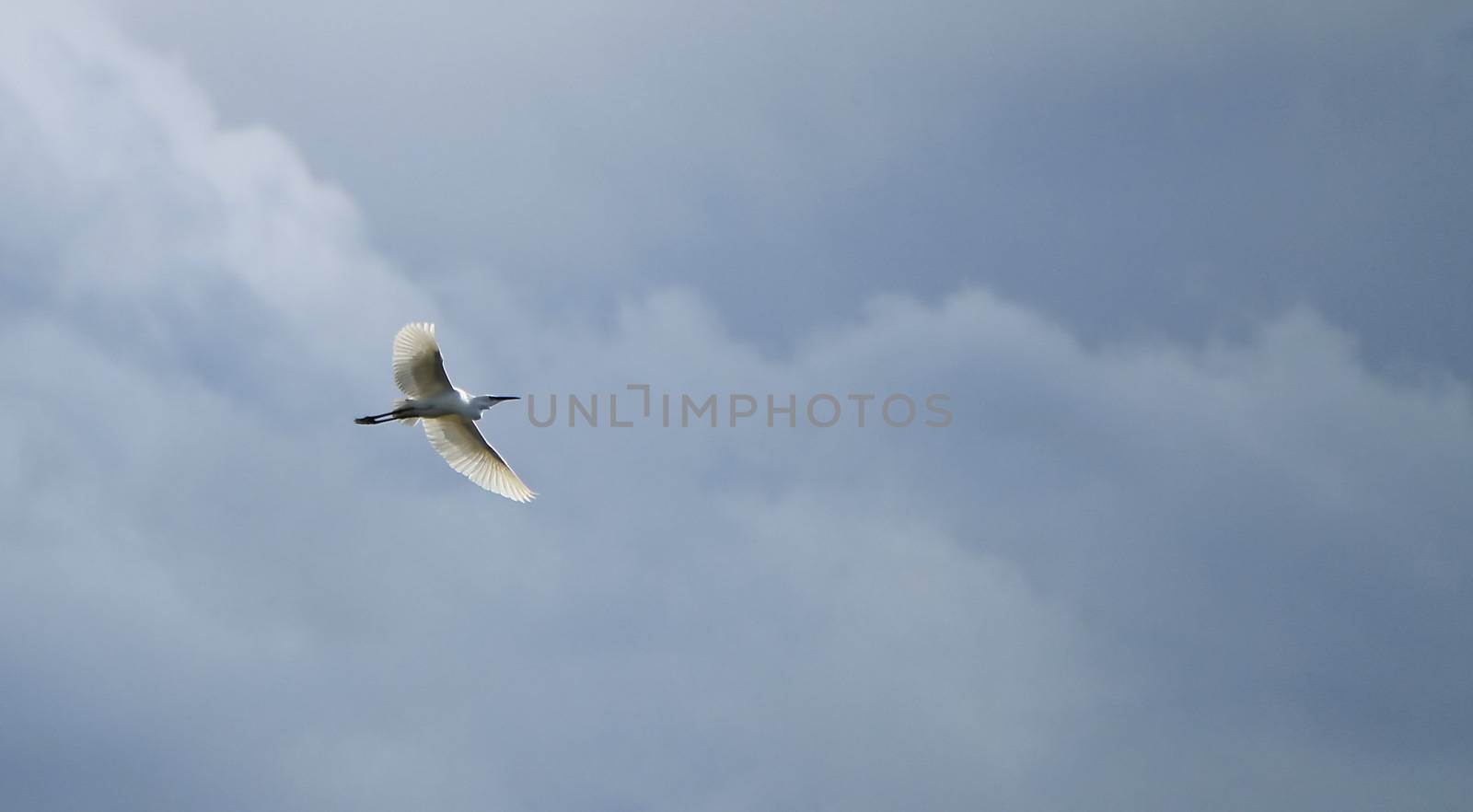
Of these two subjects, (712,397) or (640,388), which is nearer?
(640,388)

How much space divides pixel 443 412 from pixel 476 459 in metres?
2.76

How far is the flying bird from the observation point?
50625 millimetres

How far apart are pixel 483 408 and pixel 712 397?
26.2 ft

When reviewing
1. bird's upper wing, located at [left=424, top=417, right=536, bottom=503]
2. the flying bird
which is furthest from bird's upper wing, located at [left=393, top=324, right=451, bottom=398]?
bird's upper wing, located at [left=424, top=417, right=536, bottom=503]

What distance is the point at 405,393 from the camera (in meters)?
51.8

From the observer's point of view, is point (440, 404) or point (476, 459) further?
point (476, 459)

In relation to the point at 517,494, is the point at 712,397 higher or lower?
higher

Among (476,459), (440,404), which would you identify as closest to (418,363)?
(440,404)

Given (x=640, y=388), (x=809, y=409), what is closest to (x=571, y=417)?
(x=640, y=388)

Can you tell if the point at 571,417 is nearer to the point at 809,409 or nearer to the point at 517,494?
the point at 517,494

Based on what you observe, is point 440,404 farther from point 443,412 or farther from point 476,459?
point 476,459

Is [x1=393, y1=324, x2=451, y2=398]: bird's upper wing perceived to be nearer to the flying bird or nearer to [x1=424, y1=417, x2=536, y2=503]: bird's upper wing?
the flying bird

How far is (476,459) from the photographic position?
54406 mm

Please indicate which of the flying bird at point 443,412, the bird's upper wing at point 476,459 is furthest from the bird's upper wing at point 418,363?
the bird's upper wing at point 476,459
